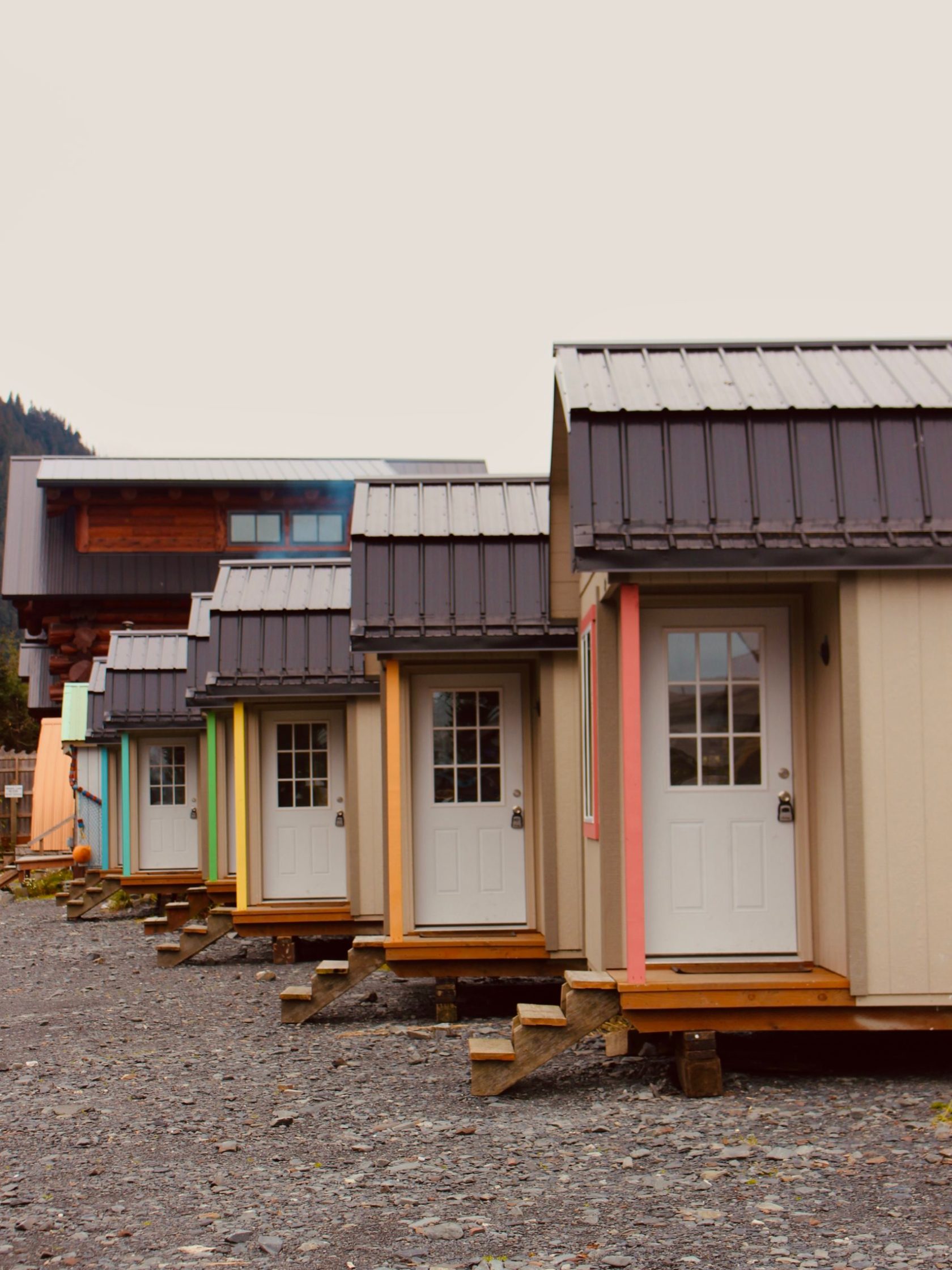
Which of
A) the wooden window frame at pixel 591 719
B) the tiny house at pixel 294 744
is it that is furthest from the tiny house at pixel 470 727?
the tiny house at pixel 294 744

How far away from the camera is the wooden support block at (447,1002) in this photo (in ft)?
32.8

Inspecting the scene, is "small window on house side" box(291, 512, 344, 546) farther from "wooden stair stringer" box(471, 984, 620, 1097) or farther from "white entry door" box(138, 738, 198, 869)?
"wooden stair stringer" box(471, 984, 620, 1097)

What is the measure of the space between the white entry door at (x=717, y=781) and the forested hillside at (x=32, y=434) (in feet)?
391

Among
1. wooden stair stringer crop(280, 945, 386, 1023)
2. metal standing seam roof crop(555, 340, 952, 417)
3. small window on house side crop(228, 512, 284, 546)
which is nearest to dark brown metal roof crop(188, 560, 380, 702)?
wooden stair stringer crop(280, 945, 386, 1023)

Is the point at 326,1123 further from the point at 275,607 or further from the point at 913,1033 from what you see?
the point at 275,607

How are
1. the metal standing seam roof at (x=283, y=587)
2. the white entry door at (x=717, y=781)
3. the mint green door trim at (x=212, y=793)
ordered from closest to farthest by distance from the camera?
the white entry door at (x=717, y=781) < the metal standing seam roof at (x=283, y=587) < the mint green door trim at (x=212, y=793)

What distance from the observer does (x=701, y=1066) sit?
710 centimetres

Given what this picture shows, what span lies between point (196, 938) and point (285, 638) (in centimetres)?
317

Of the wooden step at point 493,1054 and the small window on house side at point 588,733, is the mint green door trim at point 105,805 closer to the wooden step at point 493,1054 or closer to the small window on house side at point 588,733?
the small window on house side at point 588,733

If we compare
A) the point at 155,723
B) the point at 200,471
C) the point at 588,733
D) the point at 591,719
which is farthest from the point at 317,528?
the point at 591,719

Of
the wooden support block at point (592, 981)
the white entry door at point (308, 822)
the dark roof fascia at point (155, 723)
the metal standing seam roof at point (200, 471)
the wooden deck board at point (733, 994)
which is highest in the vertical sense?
the metal standing seam roof at point (200, 471)

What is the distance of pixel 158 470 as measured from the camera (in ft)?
104

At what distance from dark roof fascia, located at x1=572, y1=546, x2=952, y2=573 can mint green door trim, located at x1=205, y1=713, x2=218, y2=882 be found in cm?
1059

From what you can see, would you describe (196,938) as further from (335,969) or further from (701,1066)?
(701,1066)
